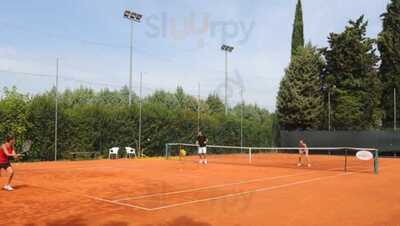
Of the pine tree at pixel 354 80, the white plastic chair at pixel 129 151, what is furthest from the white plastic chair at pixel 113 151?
the pine tree at pixel 354 80

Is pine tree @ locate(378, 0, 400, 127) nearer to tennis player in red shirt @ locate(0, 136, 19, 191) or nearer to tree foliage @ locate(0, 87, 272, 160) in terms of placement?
tree foliage @ locate(0, 87, 272, 160)

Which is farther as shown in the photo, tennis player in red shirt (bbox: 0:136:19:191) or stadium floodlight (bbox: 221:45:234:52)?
stadium floodlight (bbox: 221:45:234:52)

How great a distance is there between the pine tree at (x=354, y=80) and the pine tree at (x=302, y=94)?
136cm

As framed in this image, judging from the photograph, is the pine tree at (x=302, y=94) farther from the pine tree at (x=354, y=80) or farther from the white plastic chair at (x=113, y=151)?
the white plastic chair at (x=113, y=151)

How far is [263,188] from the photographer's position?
1332 centimetres

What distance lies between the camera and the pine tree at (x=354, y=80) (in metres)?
40.3

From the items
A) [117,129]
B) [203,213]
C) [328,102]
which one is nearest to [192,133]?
[117,129]

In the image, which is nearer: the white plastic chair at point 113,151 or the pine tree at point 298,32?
the white plastic chair at point 113,151

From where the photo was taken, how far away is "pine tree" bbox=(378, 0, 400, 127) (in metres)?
41.5

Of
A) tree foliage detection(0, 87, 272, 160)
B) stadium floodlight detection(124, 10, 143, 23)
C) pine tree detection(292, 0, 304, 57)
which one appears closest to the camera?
tree foliage detection(0, 87, 272, 160)

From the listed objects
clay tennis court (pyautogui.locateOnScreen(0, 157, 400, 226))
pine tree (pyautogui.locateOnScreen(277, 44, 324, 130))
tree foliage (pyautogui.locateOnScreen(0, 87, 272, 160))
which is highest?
pine tree (pyautogui.locateOnScreen(277, 44, 324, 130))

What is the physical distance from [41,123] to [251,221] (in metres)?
18.5

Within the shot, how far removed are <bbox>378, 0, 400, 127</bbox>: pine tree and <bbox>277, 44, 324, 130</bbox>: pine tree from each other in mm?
5768

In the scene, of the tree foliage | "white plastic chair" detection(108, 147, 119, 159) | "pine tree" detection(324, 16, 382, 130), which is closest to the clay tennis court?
the tree foliage
